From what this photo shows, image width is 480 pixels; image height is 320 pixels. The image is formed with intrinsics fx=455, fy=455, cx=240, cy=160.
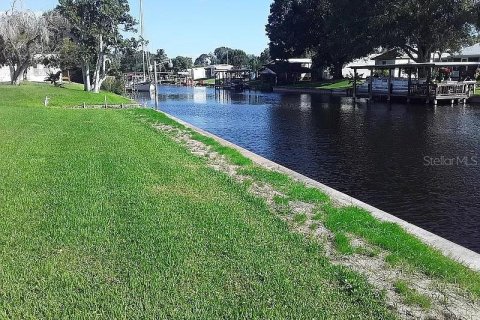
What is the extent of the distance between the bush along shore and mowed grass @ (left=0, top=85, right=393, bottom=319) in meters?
0.02

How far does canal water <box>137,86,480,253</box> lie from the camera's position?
31.4ft

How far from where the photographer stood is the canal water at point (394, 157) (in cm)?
956

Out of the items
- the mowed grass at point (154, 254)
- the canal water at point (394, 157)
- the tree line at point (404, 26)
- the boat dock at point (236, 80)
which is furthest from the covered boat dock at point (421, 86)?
the boat dock at point (236, 80)

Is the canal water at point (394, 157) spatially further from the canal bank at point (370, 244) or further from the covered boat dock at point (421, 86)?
the covered boat dock at point (421, 86)

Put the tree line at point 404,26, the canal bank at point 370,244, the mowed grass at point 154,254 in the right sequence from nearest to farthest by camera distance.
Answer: the mowed grass at point 154,254
the canal bank at point 370,244
the tree line at point 404,26

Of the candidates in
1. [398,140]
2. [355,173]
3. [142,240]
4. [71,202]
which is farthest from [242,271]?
[398,140]

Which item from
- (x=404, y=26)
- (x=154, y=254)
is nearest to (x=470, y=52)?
(x=404, y=26)

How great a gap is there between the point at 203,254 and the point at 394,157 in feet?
37.8

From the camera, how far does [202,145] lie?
14.5m

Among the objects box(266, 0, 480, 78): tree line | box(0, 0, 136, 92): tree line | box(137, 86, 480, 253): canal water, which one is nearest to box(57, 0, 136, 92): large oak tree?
box(0, 0, 136, 92): tree line

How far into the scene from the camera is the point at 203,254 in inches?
206

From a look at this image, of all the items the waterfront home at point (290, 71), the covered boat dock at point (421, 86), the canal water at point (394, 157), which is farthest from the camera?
the waterfront home at point (290, 71)

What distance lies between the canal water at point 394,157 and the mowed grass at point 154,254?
385 centimetres

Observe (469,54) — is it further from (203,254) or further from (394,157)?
(203,254)
